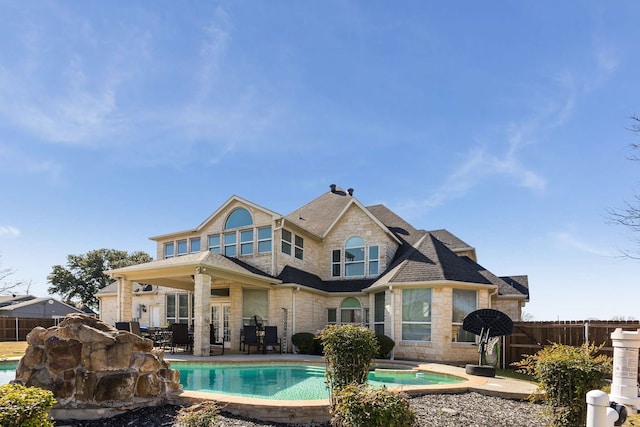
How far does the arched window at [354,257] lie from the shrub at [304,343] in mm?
4533

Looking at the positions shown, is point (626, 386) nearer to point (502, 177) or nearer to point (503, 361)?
point (503, 361)

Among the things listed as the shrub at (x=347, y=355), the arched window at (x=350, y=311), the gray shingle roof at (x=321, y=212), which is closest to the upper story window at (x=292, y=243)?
the gray shingle roof at (x=321, y=212)

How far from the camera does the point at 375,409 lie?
12.0ft

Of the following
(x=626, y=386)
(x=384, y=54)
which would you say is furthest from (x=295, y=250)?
(x=626, y=386)

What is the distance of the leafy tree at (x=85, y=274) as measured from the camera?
46.3 m

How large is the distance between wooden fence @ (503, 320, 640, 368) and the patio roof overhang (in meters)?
9.56

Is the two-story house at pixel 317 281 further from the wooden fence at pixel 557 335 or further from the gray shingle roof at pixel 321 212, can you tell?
the wooden fence at pixel 557 335

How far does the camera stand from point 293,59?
13.4 m

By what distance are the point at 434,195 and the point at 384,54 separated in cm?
849

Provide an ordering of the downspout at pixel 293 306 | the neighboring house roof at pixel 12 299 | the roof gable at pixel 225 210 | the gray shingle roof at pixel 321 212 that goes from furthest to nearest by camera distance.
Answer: the neighboring house roof at pixel 12 299
the gray shingle roof at pixel 321 212
the roof gable at pixel 225 210
the downspout at pixel 293 306

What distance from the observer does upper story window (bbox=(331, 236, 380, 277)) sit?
1980 cm

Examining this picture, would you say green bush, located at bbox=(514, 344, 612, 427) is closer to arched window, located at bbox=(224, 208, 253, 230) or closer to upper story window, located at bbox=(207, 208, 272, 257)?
upper story window, located at bbox=(207, 208, 272, 257)

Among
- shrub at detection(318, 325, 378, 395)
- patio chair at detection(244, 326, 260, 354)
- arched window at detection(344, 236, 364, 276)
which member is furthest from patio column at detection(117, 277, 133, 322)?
shrub at detection(318, 325, 378, 395)

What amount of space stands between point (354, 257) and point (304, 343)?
215 inches
